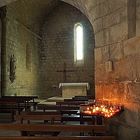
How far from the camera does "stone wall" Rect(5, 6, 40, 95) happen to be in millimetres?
12062

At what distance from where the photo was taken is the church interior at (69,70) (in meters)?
3.72

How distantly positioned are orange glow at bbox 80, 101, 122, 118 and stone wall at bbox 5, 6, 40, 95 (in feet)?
25.1

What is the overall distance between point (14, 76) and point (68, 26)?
222 inches

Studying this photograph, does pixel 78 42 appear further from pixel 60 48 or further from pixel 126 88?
pixel 126 88

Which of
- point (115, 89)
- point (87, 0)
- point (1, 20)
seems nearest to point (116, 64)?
point (115, 89)

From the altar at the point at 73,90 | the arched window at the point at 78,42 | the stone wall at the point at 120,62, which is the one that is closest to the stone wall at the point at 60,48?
the arched window at the point at 78,42

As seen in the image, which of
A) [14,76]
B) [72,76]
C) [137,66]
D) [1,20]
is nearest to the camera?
[137,66]

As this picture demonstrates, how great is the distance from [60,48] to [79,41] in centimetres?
120

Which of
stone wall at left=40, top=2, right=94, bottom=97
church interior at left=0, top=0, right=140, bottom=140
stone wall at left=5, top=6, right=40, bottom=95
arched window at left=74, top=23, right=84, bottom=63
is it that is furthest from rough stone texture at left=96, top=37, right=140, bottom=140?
arched window at left=74, top=23, right=84, bottom=63

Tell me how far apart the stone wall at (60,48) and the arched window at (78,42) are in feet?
0.59

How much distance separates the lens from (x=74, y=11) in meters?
16.7

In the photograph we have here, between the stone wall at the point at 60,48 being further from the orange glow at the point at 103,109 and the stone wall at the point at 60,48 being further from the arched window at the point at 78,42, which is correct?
the orange glow at the point at 103,109

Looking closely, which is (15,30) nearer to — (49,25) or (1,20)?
(1,20)

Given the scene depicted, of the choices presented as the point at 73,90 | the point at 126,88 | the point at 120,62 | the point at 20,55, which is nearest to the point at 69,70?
the point at 73,90
